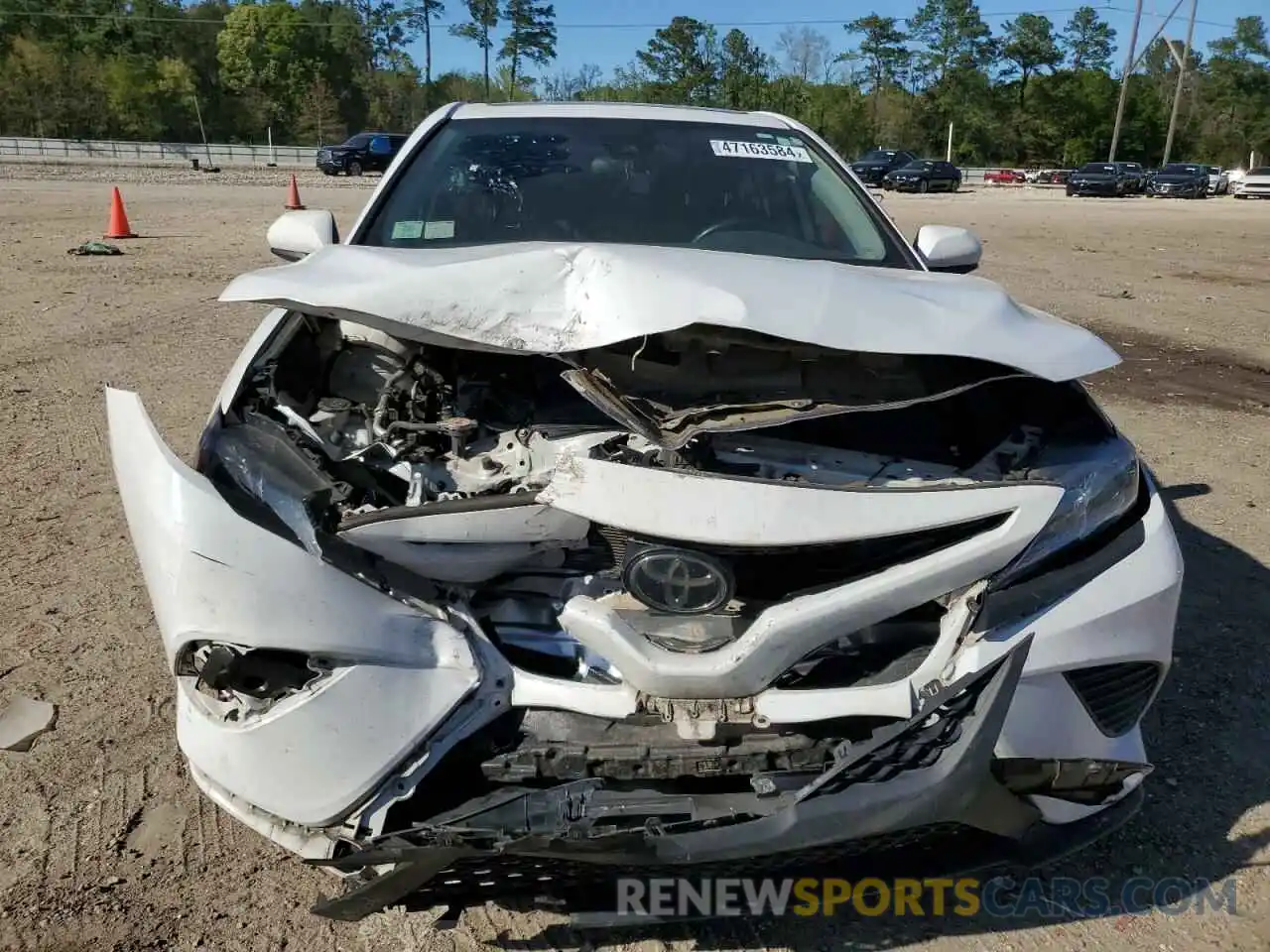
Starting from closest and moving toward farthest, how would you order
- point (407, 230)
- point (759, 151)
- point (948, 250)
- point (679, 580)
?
point (679, 580) < point (407, 230) < point (948, 250) < point (759, 151)

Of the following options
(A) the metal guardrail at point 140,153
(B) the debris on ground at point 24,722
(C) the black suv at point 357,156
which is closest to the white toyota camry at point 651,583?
(B) the debris on ground at point 24,722

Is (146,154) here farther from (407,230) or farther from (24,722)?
(24,722)

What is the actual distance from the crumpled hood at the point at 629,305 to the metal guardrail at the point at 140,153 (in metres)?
40.3

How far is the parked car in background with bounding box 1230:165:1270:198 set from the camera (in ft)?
122

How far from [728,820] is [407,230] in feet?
7.37

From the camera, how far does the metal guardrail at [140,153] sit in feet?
130

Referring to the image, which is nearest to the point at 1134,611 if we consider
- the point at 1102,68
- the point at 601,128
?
the point at 601,128

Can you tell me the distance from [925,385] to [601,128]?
1870 mm

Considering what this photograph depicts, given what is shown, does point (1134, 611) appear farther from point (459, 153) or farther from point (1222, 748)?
point (459, 153)

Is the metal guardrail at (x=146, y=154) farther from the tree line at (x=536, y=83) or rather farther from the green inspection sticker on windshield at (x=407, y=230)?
the green inspection sticker on windshield at (x=407, y=230)

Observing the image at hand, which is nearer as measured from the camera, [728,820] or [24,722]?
[728,820]

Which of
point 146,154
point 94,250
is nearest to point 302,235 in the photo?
point 94,250

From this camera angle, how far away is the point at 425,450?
224 centimetres

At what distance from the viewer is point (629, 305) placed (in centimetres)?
208
